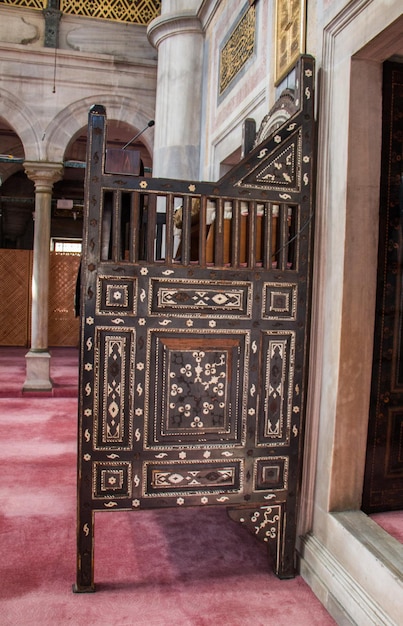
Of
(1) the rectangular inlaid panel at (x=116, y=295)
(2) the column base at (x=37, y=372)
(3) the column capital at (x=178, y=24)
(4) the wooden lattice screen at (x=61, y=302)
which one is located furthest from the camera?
(4) the wooden lattice screen at (x=61, y=302)

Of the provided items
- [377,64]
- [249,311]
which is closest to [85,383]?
[249,311]

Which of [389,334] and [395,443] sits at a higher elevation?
[389,334]

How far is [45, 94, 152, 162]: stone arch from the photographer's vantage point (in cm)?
612

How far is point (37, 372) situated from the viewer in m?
6.15

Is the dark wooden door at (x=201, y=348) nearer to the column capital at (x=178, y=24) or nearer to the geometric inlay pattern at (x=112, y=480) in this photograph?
the geometric inlay pattern at (x=112, y=480)

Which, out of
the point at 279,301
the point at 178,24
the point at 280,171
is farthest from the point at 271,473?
the point at 178,24

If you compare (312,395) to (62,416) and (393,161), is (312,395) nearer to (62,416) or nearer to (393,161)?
(393,161)

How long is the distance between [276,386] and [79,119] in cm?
474

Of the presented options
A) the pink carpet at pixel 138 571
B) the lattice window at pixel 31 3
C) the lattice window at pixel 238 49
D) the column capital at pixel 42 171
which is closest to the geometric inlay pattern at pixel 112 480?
the pink carpet at pixel 138 571

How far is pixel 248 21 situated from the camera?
12.7 ft

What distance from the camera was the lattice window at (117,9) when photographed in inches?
237

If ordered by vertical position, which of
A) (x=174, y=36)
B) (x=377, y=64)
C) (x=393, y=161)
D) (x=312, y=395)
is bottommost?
(x=312, y=395)

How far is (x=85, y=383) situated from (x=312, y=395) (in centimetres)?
97

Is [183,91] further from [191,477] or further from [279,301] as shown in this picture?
[191,477]
